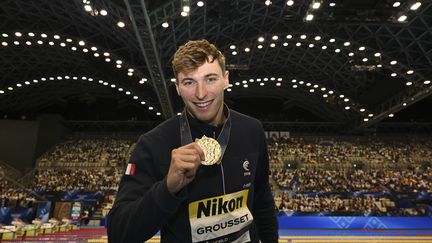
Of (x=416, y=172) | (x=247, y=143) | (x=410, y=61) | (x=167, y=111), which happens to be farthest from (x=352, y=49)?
(x=247, y=143)

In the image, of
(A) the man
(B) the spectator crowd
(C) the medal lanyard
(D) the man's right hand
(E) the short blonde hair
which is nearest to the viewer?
(D) the man's right hand

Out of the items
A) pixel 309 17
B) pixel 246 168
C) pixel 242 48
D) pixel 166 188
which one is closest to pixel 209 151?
pixel 166 188

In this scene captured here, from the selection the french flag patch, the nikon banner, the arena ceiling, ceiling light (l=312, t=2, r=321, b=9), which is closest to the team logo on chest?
the nikon banner

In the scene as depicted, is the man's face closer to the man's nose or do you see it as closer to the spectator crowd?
the man's nose

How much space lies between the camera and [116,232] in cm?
188

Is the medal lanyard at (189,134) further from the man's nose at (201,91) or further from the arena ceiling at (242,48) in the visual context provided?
the arena ceiling at (242,48)

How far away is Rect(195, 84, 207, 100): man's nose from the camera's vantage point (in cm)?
205

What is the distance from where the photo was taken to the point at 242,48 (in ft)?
84.4

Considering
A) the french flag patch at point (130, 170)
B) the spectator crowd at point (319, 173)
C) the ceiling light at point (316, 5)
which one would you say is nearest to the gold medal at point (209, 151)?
the french flag patch at point (130, 170)

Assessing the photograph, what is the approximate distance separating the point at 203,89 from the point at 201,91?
20mm

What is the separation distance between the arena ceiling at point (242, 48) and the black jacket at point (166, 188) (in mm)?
15639

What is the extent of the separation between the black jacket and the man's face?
137mm

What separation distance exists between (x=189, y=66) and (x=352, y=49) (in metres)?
26.4

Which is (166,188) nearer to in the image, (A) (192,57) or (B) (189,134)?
(B) (189,134)
